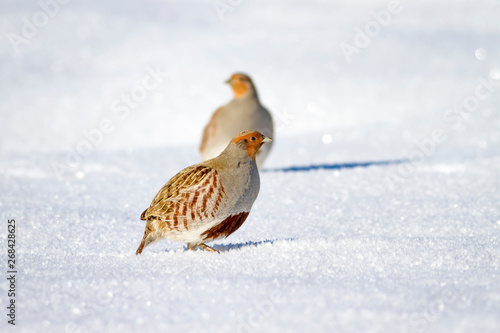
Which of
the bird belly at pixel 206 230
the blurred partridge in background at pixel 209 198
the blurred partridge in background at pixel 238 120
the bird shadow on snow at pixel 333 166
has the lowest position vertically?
the bird belly at pixel 206 230

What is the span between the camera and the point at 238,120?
23.8 ft

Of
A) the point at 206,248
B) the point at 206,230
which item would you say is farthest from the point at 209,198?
the point at 206,248

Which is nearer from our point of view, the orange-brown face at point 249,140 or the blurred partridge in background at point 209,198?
the blurred partridge in background at point 209,198

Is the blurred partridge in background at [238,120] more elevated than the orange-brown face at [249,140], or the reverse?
the blurred partridge in background at [238,120]

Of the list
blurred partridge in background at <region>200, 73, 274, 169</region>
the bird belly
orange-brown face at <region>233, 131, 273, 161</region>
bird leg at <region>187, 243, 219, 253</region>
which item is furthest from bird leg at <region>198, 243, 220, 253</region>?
blurred partridge in background at <region>200, 73, 274, 169</region>

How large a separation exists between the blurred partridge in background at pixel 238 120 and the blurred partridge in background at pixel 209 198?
3.14m

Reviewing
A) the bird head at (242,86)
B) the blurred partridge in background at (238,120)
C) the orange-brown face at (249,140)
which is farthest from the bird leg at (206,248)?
the bird head at (242,86)

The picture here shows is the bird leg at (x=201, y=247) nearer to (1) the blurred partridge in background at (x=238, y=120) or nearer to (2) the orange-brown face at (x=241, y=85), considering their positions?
(1) the blurred partridge in background at (x=238, y=120)

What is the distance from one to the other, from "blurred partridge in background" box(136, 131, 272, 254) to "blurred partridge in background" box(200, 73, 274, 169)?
314 cm

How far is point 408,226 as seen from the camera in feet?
17.1

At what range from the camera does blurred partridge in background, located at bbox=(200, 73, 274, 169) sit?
7.24m

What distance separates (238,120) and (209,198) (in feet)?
11.5

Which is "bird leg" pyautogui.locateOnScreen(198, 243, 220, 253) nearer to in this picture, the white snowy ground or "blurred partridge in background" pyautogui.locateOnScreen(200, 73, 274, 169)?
the white snowy ground

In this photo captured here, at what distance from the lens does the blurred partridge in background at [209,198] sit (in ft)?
12.6
